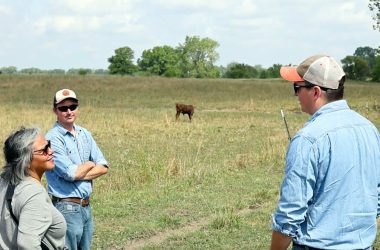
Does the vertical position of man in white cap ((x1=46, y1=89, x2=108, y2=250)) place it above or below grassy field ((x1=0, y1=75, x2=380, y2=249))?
above

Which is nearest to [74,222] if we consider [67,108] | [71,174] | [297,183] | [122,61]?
[71,174]

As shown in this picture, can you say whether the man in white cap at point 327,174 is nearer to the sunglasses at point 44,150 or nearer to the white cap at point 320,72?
the white cap at point 320,72

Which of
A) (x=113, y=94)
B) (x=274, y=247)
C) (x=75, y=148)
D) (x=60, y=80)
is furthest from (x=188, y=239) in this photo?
(x=60, y=80)

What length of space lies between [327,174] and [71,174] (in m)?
2.30

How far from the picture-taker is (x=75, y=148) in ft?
16.2

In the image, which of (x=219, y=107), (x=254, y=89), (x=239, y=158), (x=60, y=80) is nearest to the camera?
(x=239, y=158)

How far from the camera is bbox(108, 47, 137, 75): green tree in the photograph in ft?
422

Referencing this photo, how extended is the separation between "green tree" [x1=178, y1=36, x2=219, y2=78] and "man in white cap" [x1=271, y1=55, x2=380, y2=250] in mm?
A: 129296

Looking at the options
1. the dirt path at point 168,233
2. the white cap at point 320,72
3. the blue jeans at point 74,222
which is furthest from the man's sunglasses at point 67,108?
the dirt path at point 168,233

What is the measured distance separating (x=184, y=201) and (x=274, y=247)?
240 inches

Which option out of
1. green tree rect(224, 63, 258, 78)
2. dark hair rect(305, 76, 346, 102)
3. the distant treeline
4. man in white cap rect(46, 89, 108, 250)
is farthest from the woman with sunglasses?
the distant treeline

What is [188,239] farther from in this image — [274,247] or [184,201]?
[274,247]

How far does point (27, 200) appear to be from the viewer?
316 cm

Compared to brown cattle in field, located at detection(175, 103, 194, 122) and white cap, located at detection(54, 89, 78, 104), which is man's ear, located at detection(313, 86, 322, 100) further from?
brown cattle in field, located at detection(175, 103, 194, 122)
